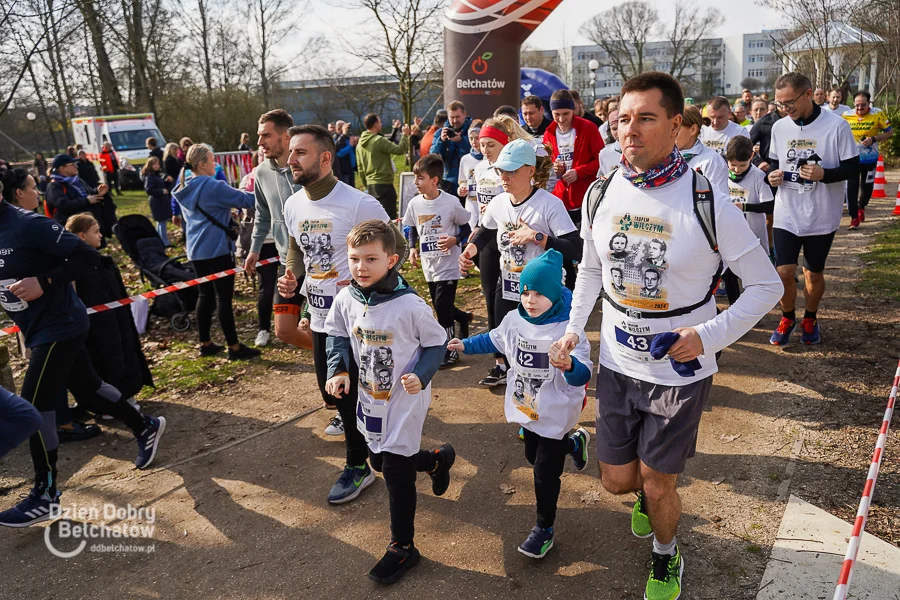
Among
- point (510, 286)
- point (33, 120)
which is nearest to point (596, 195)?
point (510, 286)

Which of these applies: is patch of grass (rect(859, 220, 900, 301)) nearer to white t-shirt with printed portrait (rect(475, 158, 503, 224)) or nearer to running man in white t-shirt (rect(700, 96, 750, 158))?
running man in white t-shirt (rect(700, 96, 750, 158))

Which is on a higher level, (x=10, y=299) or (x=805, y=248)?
(x=10, y=299)

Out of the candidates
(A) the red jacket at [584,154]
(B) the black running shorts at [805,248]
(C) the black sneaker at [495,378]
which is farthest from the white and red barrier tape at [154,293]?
(B) the black running shorts at [805,248]

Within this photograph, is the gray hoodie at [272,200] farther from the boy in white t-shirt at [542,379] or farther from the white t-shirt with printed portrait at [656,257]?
the white t-shirt with printed portrait at [656,257]

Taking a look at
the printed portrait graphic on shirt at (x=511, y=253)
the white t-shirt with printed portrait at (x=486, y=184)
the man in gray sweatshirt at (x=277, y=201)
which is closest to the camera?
the printed portrait graphic on shirt at (x=511, y=253)

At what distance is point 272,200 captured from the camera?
18.4 feet

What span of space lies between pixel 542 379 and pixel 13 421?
2.56 metres

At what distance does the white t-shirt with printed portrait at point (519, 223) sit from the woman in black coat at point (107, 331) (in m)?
3.18

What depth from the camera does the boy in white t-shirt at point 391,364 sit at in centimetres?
346

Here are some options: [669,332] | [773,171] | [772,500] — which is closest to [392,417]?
[669,332]

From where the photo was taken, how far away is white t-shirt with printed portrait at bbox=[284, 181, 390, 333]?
172 inches

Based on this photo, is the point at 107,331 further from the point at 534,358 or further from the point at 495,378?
the point at 534,358

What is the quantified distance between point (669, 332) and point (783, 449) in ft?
7.77

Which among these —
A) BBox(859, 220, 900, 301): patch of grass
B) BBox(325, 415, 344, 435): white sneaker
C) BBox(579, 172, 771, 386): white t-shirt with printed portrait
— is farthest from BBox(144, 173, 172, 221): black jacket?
BBox(579, 172, 771, 386): white t-shirt with printed portrait
